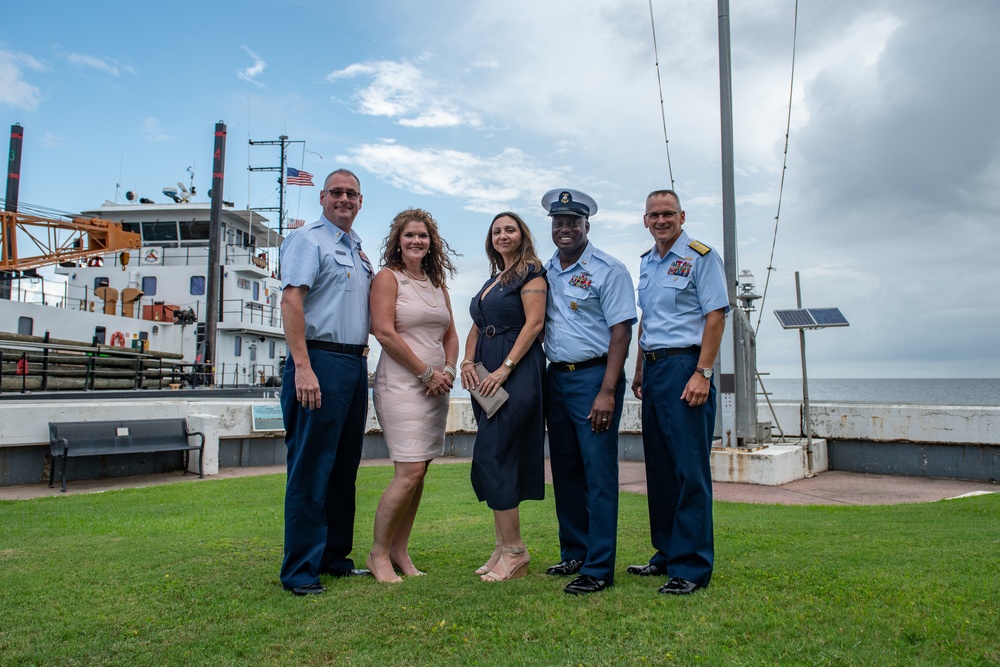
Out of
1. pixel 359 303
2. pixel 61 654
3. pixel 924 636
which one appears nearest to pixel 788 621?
pixel 924 636

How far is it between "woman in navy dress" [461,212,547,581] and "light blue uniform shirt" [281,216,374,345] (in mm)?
603

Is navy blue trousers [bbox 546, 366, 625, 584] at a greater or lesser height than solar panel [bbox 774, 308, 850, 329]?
lesser

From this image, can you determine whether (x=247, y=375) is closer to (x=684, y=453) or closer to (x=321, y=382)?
(x=321, y=382)

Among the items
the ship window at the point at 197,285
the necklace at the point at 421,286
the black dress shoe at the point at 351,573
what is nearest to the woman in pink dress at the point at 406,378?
the necklace at the point at 421,286

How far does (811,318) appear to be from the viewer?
→ 30.3 ft

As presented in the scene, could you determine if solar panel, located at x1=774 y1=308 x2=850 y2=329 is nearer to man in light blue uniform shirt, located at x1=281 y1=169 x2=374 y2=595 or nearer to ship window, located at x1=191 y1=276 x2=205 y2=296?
man in light blue uniform shirt, located at x1=281 y1=169 x2=374 y2=595

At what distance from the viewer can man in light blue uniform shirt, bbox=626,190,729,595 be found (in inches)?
132

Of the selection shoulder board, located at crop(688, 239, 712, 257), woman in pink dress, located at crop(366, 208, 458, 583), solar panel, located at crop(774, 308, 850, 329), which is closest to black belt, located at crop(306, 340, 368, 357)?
woman in pink dress, located at crop(366, 208, 458, 583)

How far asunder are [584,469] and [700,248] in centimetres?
122

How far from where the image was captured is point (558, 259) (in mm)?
3791

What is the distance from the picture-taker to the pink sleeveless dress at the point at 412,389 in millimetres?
3662

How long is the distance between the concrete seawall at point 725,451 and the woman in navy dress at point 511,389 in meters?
5.32

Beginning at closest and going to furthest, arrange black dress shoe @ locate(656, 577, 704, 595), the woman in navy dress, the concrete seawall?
black dress shoe @ locate(656, 577, 704, 595), the woman in navy dress, the concrete seawall

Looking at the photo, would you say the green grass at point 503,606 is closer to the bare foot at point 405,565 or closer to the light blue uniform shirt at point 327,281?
the bare foot at point 405,565
